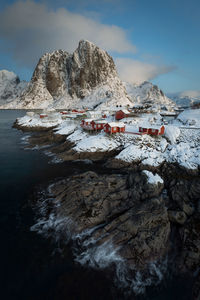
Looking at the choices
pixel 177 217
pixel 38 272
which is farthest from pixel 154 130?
pixel 38 272

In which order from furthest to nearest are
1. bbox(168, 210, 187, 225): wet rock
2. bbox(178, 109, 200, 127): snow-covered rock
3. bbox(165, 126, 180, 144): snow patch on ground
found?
bbox(178, 109, 200, 127): snow-covered rock → bbox(165, 126, 180, 144): snow patch on ground → bbox(168, 210, 187, 225): wet rock

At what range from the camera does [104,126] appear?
3997cm

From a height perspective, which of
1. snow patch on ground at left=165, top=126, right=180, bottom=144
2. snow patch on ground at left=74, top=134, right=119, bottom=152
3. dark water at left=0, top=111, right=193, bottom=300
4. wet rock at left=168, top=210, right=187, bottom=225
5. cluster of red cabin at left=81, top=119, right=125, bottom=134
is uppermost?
cluster of red cabin at left=81, top=119, right=125, bottom=134

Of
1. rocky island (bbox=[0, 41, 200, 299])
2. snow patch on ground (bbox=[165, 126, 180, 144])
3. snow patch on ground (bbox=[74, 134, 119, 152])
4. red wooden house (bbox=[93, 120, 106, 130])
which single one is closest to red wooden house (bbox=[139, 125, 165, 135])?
rocky island (bbox=[0, 41, 200, 299])

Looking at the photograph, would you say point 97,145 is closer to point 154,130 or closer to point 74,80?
point 154,130

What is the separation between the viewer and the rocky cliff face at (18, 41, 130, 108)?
561 feet

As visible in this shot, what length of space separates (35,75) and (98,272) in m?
228

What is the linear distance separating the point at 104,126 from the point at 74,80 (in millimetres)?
164869

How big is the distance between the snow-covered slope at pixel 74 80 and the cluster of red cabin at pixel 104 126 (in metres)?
121

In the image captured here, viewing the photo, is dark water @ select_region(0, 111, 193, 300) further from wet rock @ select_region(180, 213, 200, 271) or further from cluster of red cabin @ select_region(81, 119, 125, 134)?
cluster of red cabin @ select_region(81, 119, 125, 134)

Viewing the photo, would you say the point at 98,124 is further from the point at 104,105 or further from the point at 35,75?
the point at 35,75

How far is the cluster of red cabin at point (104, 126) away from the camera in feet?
125

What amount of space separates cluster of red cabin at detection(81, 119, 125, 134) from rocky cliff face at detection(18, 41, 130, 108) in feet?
400

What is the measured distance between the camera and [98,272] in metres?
11.3
